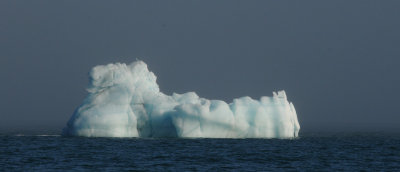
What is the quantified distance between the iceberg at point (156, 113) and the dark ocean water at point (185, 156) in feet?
3.50

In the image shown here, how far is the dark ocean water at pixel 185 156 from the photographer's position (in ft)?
120

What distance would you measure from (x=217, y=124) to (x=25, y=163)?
16.2 metres

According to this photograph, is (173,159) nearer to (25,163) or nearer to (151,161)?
(151,161)

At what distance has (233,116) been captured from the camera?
163 ft

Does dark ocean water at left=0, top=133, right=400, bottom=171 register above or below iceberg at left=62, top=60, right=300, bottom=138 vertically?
below

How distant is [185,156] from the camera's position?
4194cm

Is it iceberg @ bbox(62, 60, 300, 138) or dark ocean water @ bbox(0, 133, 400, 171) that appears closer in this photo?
dark ocean water @ bbox(0, 133, 400, 171)

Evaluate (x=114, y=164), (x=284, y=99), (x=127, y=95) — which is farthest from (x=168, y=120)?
(x=114, y=164)

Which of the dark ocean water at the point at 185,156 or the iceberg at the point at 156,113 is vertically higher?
the iceberg at the point at 156,113

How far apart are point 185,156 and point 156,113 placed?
Result: 7820 millimetres

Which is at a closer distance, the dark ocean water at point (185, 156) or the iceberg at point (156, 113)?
the dark ocean water at point (185, 156)

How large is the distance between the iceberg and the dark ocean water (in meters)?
1.07

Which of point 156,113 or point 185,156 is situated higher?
point 156,113

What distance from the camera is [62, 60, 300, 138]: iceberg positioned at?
48500 mm
